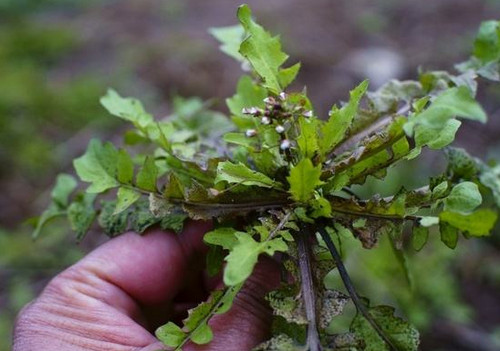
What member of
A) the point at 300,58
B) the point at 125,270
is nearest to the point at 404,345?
the point at 125,270

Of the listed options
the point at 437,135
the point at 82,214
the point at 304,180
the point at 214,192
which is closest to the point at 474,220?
the point at 437,135

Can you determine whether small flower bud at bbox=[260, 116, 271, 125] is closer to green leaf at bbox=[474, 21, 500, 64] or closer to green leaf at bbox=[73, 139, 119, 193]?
green leaf at bbox=[73, 139, 119, 193]

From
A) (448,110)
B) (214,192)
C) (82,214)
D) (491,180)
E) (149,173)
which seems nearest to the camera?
(448,110)

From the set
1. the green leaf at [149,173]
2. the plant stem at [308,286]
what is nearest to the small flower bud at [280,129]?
the plant stem at [308,286]

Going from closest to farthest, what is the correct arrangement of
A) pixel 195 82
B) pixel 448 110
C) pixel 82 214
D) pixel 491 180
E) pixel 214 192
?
pixel 448 110
pixel 214 192
pixel 491 180
pixel 82 214
pixel 195 82

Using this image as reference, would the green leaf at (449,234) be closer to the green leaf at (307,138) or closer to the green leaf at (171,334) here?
the green leaf at (307,138)

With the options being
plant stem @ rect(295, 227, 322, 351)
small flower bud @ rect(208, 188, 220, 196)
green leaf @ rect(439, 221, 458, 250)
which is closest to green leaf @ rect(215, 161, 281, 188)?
small flower bud @ rect(208, 188, 220, 196)

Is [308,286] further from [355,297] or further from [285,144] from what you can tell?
[285,144]

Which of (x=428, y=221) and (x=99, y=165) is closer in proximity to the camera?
(x=428, y=221)
